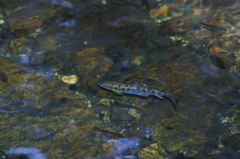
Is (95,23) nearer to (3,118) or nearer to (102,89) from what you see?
(102,89)

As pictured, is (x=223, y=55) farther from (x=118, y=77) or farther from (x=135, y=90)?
(x=118, y=77)

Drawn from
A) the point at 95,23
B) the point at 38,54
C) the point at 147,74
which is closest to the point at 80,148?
the point at 147,74

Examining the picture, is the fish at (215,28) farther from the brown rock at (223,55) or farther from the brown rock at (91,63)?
the brown rock at (91,63)

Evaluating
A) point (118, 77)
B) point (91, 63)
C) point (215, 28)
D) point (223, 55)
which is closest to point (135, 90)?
point (118, 77)

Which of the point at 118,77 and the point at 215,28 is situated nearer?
the point at 118,77

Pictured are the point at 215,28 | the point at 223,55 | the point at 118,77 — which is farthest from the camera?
the point at 215,28

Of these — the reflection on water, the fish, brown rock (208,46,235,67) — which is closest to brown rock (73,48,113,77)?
the reflection on water

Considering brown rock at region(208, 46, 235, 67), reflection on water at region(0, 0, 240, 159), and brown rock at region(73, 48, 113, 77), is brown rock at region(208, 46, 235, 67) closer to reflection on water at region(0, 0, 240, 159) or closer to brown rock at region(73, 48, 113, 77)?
reflection on water at region(0, 0, 240, 159)
